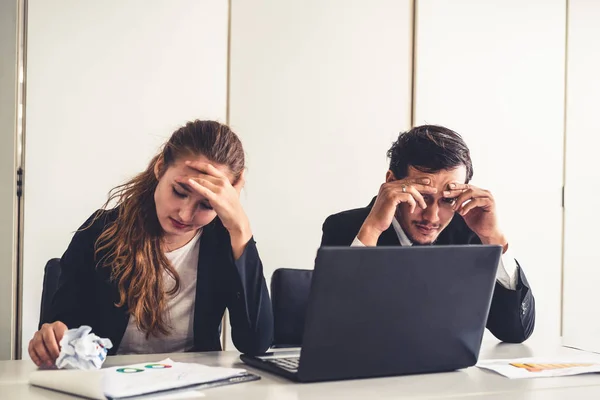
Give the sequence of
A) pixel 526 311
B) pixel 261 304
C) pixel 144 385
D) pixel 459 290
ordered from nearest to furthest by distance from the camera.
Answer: pixel 144 385, pixel 459 290, pixel 261 304, pixel 526 311

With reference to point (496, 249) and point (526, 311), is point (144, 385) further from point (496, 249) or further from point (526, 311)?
point (526, 311)

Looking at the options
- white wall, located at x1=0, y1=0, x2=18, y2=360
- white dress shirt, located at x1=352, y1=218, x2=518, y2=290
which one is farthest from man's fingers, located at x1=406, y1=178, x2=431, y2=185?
white wall, located at x1=0, y1=0, x2=18, y2=360

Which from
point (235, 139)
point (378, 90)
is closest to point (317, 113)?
point (378, 90)

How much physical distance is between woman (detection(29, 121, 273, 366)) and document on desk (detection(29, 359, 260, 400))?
42 centimetres

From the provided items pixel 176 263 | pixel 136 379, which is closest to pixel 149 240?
pixel 176 263

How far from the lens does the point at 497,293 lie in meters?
2.01

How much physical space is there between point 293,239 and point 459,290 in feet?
5.59

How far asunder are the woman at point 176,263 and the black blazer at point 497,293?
440mm

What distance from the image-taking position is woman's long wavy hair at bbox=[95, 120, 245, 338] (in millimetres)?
1782

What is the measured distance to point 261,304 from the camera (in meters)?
1.79

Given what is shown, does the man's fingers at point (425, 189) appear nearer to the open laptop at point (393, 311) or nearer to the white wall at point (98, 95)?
the open laptop at point (393, 311)

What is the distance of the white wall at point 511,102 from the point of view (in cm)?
325

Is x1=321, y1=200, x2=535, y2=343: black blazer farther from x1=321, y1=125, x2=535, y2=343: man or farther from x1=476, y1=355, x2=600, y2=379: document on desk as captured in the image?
x1=476, y1=355, x2=600, y2=379: document on desk

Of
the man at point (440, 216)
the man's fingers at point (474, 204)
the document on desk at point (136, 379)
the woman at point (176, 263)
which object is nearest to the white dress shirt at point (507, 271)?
the man at point (440, 216)
